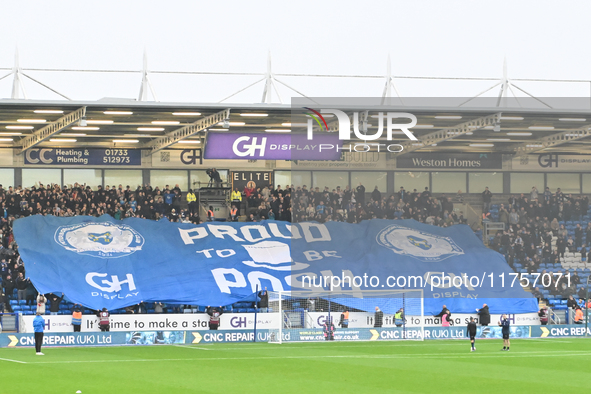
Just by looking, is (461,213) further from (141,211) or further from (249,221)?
(141,211)

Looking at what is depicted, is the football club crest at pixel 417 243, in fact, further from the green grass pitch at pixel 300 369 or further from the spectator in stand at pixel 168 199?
the spectator in stand at pixel 168 199

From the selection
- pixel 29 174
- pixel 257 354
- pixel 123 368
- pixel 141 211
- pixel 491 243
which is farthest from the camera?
pixel 29 174

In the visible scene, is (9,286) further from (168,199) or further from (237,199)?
(237,199)

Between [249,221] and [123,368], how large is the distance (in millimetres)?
22117

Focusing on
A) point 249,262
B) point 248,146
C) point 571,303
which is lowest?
point 571,303

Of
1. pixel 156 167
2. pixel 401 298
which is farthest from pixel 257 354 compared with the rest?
pixel 156 167

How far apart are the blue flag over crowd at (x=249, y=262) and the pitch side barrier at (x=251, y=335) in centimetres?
193

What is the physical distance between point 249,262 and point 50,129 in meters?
11.8

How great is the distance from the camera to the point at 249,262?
3781cm

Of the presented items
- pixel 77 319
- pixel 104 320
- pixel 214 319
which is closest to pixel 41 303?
pixel 77 319

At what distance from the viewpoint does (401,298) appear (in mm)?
34281

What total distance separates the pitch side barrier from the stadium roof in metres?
8.82

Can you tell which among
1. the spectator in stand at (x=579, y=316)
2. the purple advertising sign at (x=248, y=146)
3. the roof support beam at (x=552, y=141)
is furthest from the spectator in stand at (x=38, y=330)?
the roof support beam at (x=552, y=141)

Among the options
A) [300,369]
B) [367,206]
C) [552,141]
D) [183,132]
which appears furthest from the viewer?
Result: [183,132]
